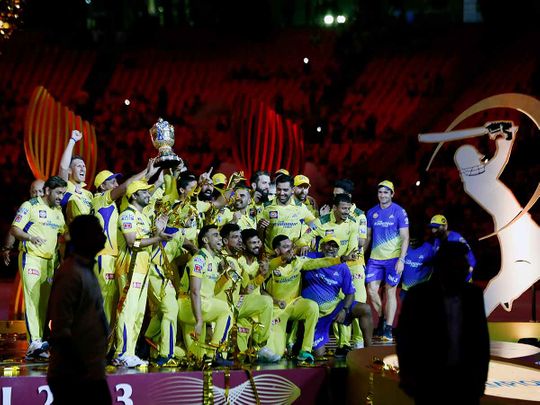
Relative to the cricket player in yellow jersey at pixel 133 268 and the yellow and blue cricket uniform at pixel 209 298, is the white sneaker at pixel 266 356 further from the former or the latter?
the cricket player in yellow jersey at pixel 133 268

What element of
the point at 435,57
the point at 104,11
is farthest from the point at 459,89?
the point at 104,11

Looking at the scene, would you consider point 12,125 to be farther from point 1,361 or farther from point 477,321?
point 477,321

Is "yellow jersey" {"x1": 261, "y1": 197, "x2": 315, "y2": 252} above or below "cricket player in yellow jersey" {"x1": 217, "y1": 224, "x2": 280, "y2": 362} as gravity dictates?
above

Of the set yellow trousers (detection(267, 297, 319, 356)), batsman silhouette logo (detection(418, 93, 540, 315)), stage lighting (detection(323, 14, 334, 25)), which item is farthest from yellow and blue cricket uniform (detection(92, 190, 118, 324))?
stage lighting (detection(323, 14, 334, 25))

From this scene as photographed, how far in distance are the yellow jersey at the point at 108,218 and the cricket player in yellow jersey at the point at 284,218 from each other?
1737 millimetres

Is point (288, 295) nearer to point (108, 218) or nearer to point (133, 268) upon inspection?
point (133, 268)

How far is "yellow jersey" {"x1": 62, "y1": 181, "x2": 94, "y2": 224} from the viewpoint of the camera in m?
8.13

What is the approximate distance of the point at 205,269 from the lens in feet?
25.8

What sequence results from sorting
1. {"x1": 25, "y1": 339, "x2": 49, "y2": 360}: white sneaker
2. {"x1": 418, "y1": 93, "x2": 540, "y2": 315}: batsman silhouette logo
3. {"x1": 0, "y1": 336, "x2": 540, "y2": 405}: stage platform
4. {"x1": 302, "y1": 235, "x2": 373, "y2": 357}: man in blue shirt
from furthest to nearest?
{"x1": 418, "y1": 93, "x2": 540, "y2": 315}: batsman silhouette logo, {"x1": 302, "y1": 235, "x2": 373, "y2": 357}: man in blue shirt, {"x1": 25, "y1": 339, "x2": 49, "y2": 360}: white sneaker, {"x1": 0, "y1": 336, "x2": 540, "y2": 405}: stage platform

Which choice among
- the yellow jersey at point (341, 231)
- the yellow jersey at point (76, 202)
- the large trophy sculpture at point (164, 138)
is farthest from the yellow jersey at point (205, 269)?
the yellow jersey at point (341, 231)

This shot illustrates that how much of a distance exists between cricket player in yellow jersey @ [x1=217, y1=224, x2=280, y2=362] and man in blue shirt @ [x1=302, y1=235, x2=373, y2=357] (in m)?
0.61

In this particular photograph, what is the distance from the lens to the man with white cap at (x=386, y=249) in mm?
9992

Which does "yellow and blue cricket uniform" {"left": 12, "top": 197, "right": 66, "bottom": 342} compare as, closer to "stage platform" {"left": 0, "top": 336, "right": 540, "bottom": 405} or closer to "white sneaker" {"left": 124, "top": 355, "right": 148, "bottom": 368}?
"stage platform" {"left": 0, "top": 336, "right": 540, "bottom": 405}

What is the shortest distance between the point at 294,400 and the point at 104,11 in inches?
508
